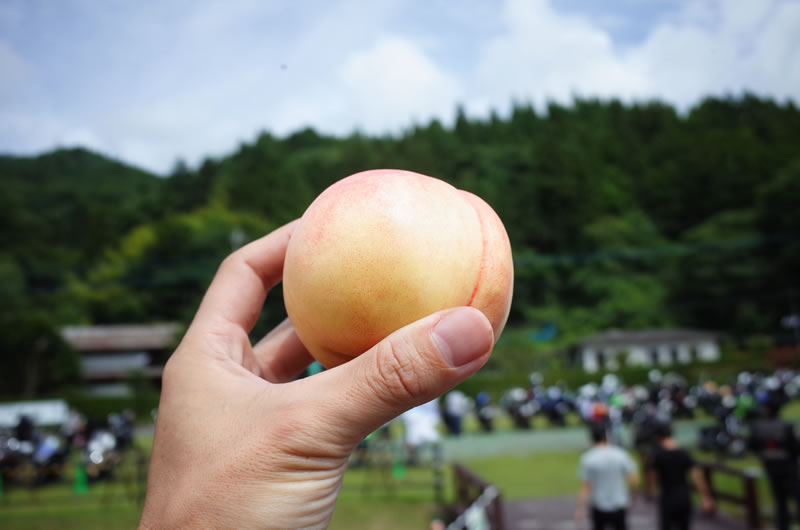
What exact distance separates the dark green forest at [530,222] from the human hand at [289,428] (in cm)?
4468

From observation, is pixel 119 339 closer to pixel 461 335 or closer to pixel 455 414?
pixel 455 414

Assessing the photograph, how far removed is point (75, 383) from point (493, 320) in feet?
163

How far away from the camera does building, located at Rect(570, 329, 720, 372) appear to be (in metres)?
56.7

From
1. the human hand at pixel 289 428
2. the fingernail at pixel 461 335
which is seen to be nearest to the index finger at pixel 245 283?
the human hand at pixel 289 428

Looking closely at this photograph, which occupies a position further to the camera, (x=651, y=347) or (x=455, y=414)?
(x=651, y=347)

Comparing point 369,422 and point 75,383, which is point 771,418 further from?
point 75,383

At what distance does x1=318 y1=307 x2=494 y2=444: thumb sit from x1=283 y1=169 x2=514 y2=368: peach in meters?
0.10

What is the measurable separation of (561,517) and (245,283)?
939cm

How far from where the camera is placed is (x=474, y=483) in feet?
24.2

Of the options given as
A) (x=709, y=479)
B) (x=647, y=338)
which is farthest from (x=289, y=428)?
(x=647, y=338)

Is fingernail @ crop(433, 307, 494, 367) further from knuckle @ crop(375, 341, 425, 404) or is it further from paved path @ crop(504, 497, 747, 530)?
paved path @ crop(504, 497, 747, 530)

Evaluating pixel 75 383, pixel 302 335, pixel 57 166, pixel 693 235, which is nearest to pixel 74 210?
pixel 57 166

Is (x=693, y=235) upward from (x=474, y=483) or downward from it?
upward

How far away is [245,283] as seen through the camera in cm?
220
